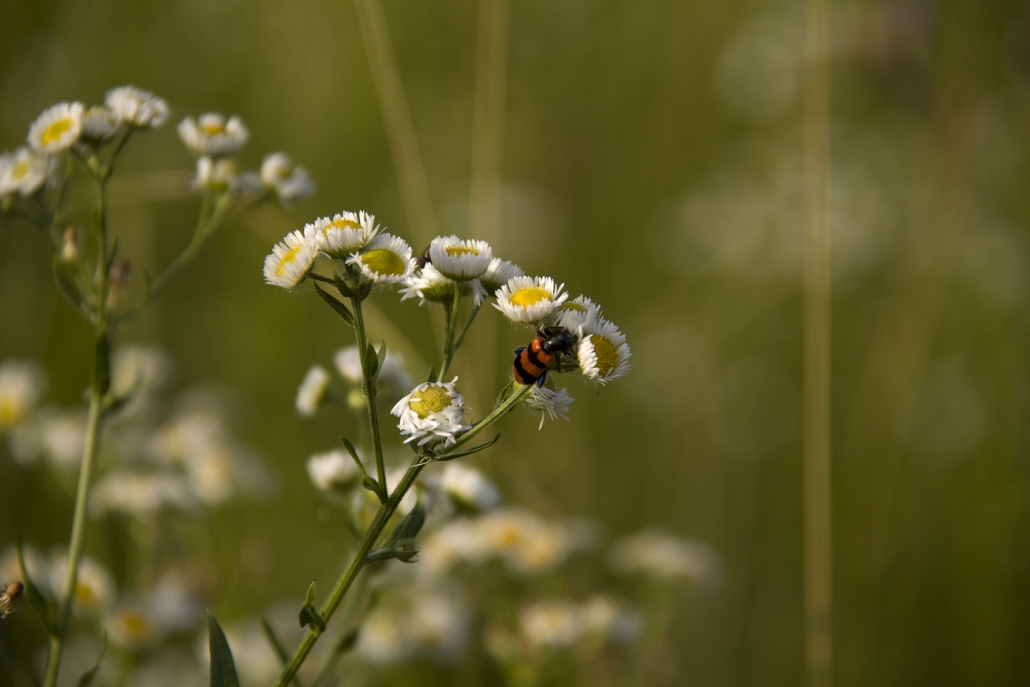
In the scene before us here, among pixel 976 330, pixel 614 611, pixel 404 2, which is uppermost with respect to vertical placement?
pixel 404 2

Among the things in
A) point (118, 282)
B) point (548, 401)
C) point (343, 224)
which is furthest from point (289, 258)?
point (118, 282)

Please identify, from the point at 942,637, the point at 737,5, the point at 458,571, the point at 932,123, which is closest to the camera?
the point at 458,571

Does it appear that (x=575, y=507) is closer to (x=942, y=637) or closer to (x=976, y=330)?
(x=942, y=637)

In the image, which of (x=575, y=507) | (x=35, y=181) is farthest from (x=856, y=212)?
(x=35, y=181)

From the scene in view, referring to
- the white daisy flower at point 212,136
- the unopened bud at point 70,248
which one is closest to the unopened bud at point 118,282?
the unopened bud at point 70,248

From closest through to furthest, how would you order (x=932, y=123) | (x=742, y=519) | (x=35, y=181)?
1. (x=35, y=181)
2. (x=932, y=123)
3. (x=742, y=519)

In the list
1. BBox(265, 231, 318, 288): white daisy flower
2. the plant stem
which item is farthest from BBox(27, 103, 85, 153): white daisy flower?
BBox(265, 231, 318, 288): white daisy flower
